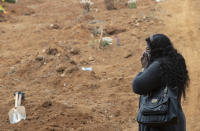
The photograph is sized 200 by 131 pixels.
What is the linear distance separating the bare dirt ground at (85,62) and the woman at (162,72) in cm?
250

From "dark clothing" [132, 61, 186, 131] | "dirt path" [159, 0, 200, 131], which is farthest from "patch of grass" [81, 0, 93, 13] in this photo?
"dark clothing" [132, 61, 186, 131]

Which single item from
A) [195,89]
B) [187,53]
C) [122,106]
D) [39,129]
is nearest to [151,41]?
[39,129]

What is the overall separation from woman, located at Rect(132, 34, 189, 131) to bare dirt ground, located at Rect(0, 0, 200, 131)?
8.20 feet

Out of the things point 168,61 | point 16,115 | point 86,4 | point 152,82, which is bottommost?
point 16,115

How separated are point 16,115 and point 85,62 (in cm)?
284

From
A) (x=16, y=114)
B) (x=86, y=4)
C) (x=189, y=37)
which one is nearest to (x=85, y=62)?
(x=16, y=114)

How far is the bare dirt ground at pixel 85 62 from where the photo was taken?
5.34 meters

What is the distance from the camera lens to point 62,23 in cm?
1095

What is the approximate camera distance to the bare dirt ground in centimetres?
534

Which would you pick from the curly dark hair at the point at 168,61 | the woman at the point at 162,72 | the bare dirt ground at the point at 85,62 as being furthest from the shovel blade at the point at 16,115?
the curly dark hair at the point at 168,61

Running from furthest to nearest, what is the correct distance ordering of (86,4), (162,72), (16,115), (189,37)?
(86,4)
(189,37)
(16,115)
(162,72)

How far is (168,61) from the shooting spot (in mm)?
2676

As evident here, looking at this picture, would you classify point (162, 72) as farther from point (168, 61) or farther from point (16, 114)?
point (16, 114)

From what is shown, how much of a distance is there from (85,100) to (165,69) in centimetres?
356
